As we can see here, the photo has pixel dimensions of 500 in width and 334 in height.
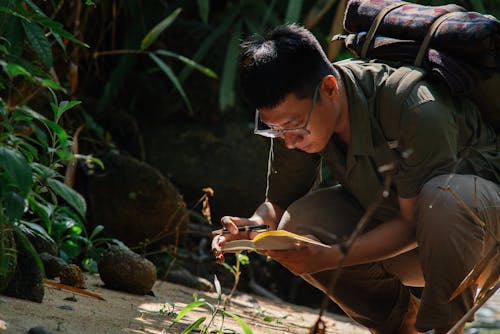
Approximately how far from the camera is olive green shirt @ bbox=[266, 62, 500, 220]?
6.87 feet

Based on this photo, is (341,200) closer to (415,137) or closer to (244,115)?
(415,137)

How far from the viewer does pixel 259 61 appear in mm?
2150

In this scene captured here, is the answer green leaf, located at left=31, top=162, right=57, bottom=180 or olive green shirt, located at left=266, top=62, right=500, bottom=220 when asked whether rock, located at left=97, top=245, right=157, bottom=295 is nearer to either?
olive green shirt, located at left=266, top=62, right=500, bottom=220

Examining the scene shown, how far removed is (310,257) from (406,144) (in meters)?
0.39

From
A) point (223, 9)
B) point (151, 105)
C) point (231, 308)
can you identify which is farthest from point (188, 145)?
point (231, 308)

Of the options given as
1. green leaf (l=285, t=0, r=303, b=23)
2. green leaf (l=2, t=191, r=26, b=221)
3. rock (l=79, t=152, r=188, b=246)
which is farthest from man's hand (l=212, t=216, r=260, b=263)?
green leaf (l=285, t=0, r=303, b=23)

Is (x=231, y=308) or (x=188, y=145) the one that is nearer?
(x=231, y=308)

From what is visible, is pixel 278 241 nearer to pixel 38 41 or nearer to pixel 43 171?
pixel 43 171

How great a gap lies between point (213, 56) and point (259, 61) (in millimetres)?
3196

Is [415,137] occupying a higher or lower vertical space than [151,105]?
higher

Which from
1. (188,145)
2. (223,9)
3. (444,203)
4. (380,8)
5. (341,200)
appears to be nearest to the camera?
(444,203)

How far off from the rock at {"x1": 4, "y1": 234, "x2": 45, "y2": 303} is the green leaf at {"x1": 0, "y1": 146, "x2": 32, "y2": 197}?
63 centimetres

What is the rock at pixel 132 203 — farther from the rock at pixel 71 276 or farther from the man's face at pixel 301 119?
the man's face at pixel 301 119

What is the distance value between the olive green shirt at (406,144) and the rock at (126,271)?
2.33 feet
